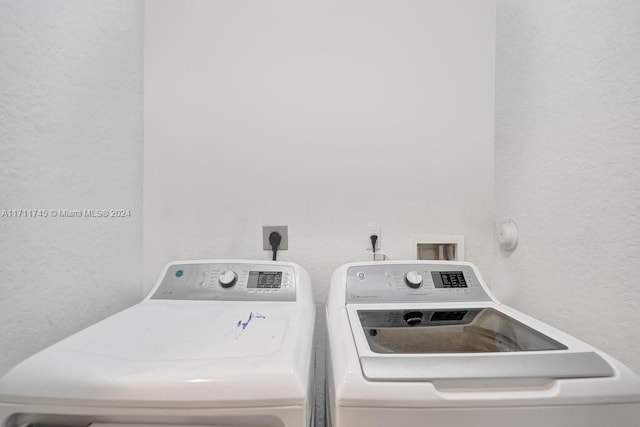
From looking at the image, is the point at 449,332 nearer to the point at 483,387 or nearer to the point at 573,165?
the point at 483,387

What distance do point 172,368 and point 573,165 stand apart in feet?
3.57

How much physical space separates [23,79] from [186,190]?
0.58 metres

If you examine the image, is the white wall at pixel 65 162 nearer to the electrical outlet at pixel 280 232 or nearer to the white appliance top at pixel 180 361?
the white appliance top at pixel 180 361

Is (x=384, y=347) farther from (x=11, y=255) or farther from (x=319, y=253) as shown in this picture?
(x=11, y=255)

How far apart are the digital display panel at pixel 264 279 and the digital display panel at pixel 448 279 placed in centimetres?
51

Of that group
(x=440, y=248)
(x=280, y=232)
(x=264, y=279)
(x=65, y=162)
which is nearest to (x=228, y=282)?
(x=264, y=279)

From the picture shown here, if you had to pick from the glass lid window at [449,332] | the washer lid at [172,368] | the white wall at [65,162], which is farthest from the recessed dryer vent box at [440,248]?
the white wall at [65,162]

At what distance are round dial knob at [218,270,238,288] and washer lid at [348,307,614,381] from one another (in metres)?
0.39

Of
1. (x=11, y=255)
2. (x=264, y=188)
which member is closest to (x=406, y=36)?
(x=264, y=188)

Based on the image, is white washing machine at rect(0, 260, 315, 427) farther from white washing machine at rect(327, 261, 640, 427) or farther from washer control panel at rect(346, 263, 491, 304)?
washer control panel at rect(346, 263, 491, 304)

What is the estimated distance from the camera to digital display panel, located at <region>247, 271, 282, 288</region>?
3.26 feet

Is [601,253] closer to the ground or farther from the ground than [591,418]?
farther from the ground

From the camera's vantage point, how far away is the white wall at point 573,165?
694 mm

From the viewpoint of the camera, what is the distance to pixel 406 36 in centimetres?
125
